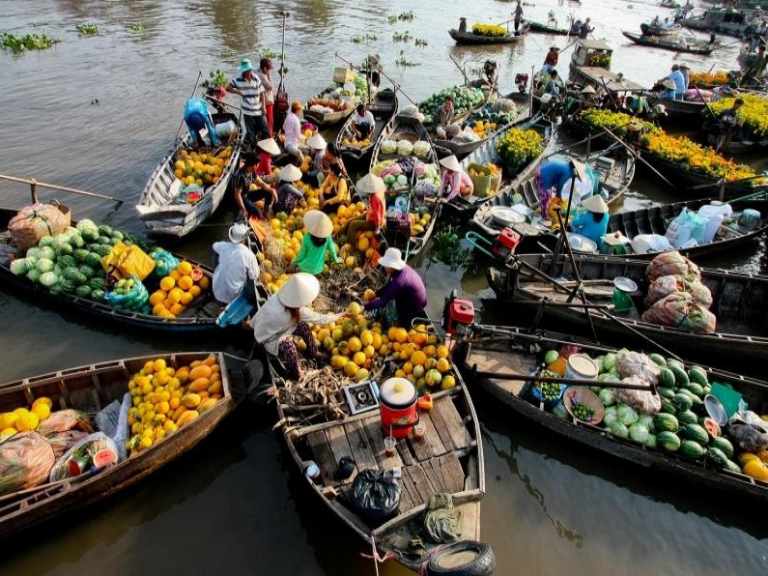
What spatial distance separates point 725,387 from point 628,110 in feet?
57.6

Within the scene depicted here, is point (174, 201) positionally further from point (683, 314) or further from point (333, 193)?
point (683, 314)

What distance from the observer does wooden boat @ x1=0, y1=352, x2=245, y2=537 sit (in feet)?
19.2

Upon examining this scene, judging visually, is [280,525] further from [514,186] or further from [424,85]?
[424,85]

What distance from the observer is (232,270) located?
8562 mm

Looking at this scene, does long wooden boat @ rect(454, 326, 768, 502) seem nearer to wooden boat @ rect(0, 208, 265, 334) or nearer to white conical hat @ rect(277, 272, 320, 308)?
white conical hat @ rect(277, 272, 320, 308)

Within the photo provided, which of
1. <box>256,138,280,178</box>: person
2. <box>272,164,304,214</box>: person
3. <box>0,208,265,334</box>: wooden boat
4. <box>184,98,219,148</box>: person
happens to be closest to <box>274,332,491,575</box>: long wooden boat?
<box>0,208,265,334</box>: wooden boat

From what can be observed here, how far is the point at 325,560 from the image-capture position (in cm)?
639

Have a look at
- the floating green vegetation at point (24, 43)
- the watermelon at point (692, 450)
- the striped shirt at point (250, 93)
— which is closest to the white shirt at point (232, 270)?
the striped shirt at point (250, 93)

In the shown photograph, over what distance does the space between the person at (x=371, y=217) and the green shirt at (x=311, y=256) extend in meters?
1.36

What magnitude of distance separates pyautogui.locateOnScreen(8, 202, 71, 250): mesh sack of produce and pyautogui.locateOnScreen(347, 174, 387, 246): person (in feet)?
21.0

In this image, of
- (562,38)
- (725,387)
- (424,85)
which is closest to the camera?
(725,387)

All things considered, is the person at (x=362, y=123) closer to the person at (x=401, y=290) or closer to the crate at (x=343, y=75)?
the crate at (x=343, y=75)

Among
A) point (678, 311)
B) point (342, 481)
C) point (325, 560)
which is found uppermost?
point (678, 311)

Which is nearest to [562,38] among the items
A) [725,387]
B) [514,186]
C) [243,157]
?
[514,186]
